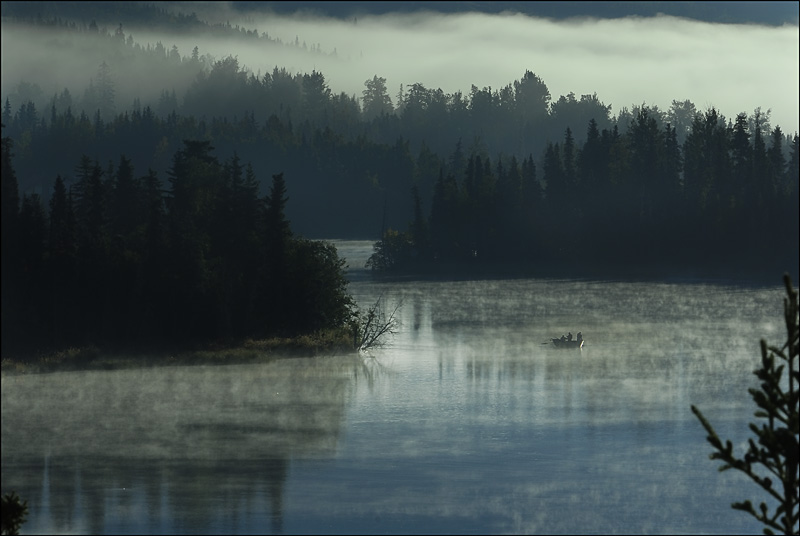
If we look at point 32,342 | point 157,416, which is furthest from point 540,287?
point 157,416

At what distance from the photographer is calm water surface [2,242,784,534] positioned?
3102 cm

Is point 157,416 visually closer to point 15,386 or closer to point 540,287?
point 15,386

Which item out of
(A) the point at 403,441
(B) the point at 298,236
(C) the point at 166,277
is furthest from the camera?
(B) the point at 298,236

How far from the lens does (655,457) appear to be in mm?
37781

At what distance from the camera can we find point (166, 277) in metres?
64.2

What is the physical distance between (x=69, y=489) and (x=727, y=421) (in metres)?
24.4

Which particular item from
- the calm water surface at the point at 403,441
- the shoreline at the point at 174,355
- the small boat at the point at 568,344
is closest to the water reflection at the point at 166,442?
the calm water surface at the point at 403,441

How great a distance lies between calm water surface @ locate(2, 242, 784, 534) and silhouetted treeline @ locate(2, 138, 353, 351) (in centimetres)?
489

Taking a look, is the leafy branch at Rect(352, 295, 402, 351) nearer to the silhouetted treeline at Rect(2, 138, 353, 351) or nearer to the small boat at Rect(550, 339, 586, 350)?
the silhouetted treeline at Rect(2, 138, 353, 351)

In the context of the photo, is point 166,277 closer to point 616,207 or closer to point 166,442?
point 166,442

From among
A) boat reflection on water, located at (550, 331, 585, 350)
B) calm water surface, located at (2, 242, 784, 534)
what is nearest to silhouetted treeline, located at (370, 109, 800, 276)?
calm water surface, located at (2, 242, 784, 534)

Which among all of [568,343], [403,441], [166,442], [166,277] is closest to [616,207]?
[568,343]

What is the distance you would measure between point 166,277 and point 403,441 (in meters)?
28.1

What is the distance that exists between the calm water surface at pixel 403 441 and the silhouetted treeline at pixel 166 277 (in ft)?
16.1
